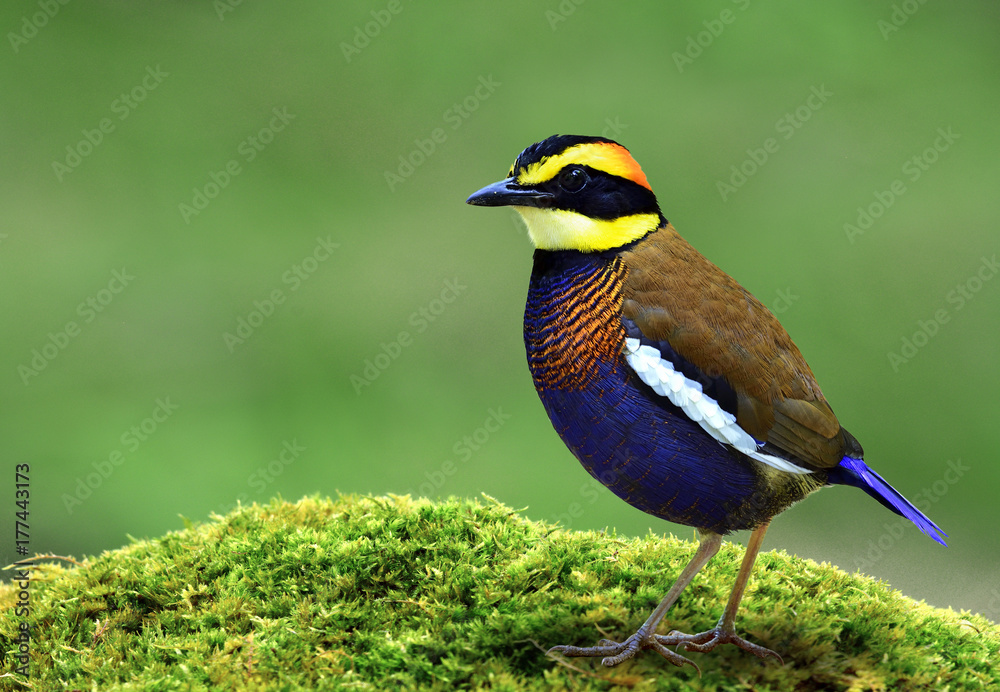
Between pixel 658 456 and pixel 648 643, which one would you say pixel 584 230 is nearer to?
pixel 658 456

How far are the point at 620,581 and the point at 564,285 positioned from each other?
1.28 meters

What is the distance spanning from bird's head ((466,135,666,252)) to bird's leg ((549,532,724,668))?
1225mm

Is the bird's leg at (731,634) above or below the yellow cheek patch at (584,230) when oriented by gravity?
below

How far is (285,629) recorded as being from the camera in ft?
11.8

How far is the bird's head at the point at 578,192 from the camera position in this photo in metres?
3.68

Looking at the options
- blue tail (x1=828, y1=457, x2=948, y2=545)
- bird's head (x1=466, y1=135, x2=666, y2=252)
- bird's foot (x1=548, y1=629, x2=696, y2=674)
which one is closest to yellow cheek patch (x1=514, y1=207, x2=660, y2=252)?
bird's head (x1=466, y1=135, x2=666, y2=252)

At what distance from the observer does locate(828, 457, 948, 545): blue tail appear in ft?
11.4

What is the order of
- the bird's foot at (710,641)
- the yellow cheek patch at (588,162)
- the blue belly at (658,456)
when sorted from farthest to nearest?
the yellow cheek patch at (588,162) → the bird's foot at (710,641) → the blue belly at (658,456)

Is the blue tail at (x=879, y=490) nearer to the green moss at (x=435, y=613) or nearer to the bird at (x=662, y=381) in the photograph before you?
the bird at (x=662, y=381)

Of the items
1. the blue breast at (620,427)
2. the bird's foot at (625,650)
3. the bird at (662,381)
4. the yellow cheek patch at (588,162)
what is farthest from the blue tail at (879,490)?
the yellow cheek patch at (588,162)

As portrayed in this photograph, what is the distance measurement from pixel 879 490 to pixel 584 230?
1436 mm

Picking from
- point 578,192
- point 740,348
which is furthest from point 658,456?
point 578,192

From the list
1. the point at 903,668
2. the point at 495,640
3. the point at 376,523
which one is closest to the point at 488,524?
the point at 376,523

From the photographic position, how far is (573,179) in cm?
370
